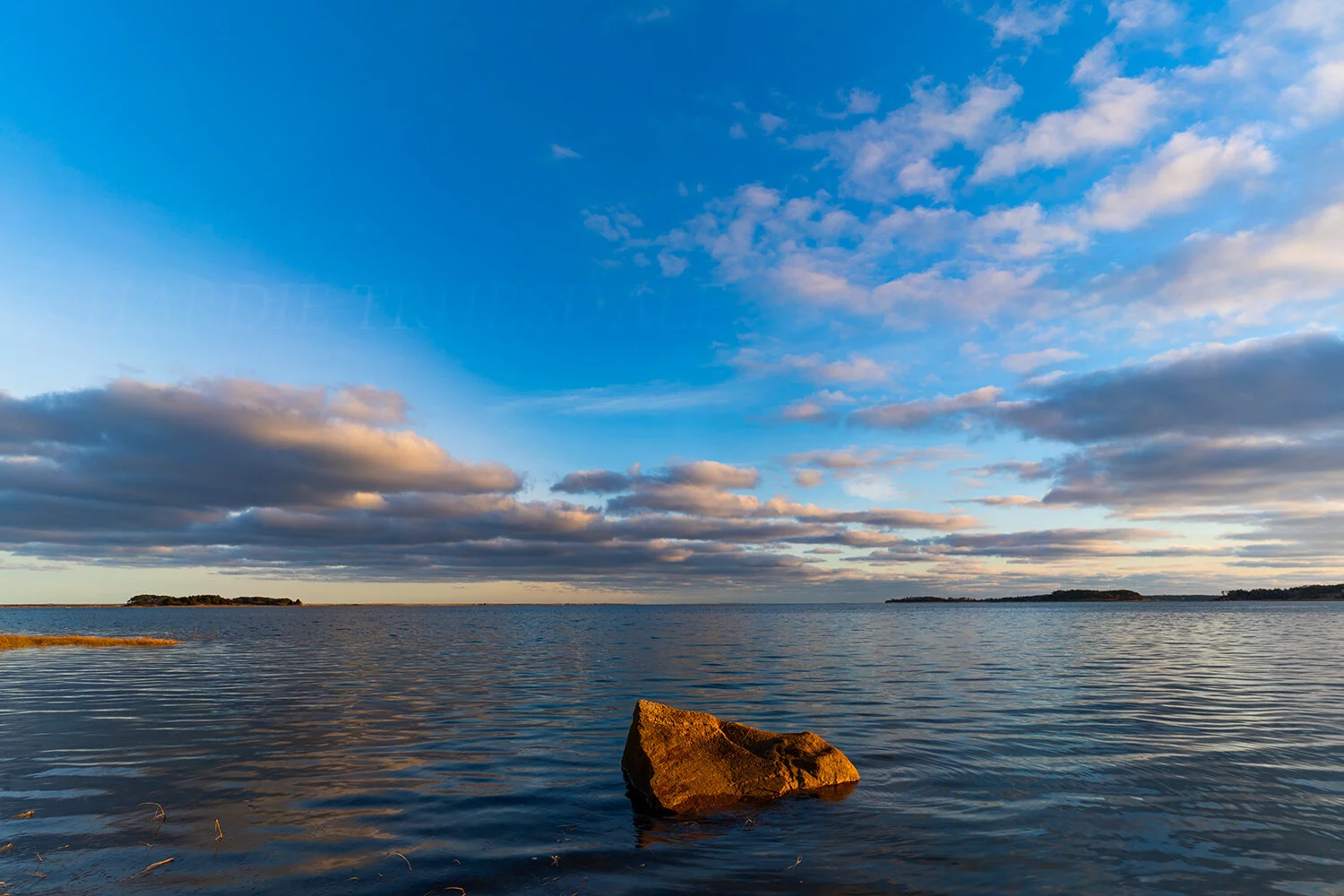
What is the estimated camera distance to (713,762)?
16.0 m

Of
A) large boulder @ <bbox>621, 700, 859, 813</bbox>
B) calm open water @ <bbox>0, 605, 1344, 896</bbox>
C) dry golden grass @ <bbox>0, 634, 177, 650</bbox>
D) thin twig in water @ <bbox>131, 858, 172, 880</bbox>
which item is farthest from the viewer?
dry golden grass @ <bbox>0, 634, 177, 650</bbox>

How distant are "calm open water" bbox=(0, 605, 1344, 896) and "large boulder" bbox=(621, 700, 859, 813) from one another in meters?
0.77

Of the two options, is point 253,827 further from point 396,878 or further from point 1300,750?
point 1300,750

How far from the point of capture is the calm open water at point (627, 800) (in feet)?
36.8

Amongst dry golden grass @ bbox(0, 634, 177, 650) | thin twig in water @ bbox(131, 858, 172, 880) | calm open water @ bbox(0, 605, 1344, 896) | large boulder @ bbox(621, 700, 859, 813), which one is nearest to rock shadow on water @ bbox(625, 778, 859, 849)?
calm open water @ bbox(0, 605, 1344, 896)

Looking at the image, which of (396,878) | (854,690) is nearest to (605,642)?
(854,690)

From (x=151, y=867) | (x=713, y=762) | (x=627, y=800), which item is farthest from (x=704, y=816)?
(x=151, y=867)

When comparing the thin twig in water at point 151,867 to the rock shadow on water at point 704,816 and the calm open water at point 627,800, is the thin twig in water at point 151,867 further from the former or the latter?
the rock shadow on water at point 704,816

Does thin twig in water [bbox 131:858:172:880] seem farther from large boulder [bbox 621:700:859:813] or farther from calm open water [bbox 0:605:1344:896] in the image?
large boulder [bbox 621:700:859:813]

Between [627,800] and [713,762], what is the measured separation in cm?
205

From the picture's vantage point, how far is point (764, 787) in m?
15.6

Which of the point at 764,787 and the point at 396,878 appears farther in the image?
the point at 764,787

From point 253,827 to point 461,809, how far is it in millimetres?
3747

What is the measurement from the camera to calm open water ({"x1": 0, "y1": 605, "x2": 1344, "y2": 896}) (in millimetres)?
11203
